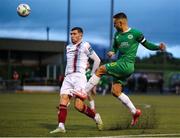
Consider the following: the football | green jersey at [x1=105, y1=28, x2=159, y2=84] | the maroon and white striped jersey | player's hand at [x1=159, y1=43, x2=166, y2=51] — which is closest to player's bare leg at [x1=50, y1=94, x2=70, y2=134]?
the maroon and white striped jersey

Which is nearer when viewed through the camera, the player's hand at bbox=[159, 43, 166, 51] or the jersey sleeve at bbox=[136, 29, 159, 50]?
the jersey sleeve at bbox=[136, 29, 159, 50]

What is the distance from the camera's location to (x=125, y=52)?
13719mm

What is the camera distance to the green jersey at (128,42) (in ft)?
45.0

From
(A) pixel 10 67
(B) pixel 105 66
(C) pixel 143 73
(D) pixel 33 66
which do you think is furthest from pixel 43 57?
(B) pixel 105 66

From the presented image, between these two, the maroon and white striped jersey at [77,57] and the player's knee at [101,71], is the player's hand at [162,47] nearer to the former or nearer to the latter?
the player's knee at [101,71]

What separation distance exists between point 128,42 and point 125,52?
230 mm

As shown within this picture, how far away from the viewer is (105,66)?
45.0 feet

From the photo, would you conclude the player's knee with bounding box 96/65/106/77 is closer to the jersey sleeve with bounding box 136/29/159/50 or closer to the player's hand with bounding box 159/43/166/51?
the jersey sleeve with bounding box 136/29/159/50

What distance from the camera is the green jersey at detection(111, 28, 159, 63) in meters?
13.7

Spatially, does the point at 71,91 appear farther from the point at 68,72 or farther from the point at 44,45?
the point at 44,45

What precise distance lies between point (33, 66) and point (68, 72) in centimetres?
6777

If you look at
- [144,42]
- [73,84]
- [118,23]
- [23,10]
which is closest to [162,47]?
[144,42]

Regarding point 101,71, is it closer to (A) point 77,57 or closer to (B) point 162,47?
(A) point 77,57

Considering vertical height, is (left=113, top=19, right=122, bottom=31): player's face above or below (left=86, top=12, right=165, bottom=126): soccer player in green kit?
above
